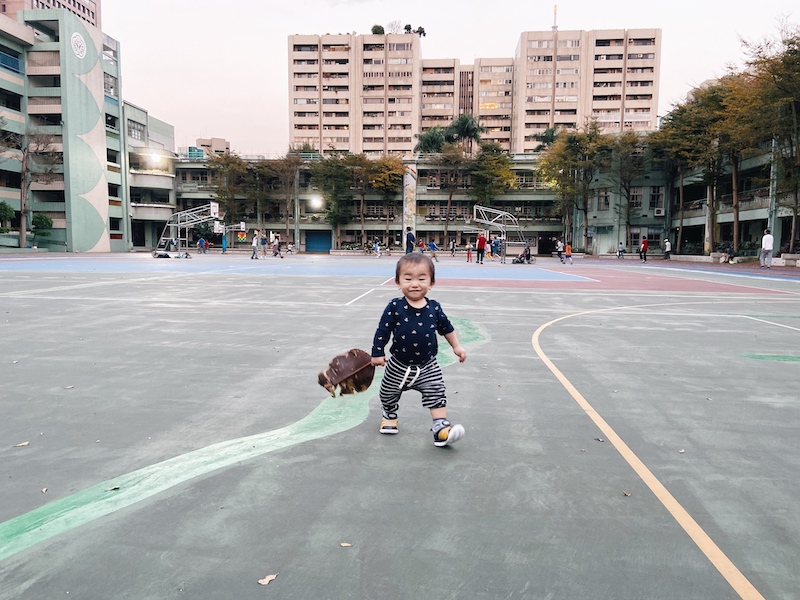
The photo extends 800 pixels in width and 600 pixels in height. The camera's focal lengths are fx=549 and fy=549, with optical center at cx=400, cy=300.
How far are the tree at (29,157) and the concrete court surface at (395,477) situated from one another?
52.4 m

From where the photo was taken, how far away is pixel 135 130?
225ft

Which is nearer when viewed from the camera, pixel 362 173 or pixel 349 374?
pixel 349 374

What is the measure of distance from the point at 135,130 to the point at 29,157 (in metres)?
17.0

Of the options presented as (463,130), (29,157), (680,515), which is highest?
(463,130)

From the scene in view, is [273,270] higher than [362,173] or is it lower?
lower

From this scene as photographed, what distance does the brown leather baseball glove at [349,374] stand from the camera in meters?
4.27

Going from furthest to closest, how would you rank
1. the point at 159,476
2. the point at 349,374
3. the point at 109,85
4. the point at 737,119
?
the point at 109,85 < the point at 737,119 < the point at 349,374 < the point at 159,476

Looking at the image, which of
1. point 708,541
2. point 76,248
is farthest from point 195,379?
point 76,248

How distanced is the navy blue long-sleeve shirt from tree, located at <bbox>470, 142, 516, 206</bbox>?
219 feet

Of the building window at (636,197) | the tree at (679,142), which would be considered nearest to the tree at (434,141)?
the building window at (636,197)

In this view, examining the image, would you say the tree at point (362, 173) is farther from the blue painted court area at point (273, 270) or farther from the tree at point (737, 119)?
the tree at point (737, 119)

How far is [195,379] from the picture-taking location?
5609 millimetres

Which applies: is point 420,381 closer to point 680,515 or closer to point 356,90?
point 680,515

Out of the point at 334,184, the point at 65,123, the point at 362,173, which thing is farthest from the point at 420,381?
the point at 334,184
